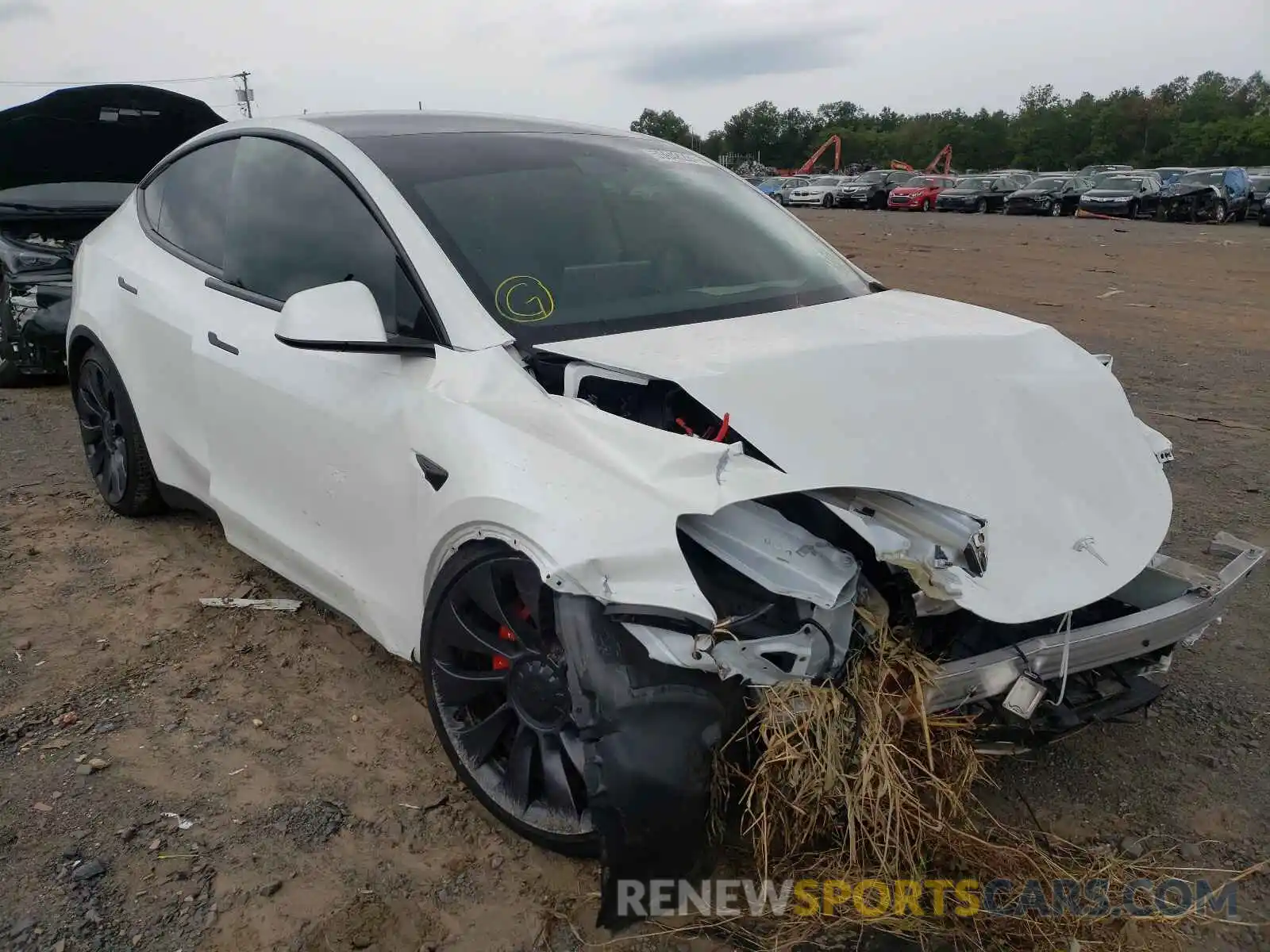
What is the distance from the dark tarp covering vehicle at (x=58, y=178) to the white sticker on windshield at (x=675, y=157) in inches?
158

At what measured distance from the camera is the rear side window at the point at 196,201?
12.1ft

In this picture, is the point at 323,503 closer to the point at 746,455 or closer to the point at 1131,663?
the point at 746,455

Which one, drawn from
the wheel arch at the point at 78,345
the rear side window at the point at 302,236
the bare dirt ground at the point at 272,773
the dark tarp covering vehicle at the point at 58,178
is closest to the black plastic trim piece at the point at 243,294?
the rear side window at the point at 302,236

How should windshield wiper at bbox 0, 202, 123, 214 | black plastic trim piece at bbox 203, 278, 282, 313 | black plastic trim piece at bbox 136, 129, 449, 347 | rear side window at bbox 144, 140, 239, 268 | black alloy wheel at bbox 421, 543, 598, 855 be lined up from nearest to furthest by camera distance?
black alloy wheel at bbox 421, 543, 598, 855, black plastic trim piece at bbox 136, 129, 449, 347, black plastic trim piece at bbox 203, 278, 282, 313, rear side window at bbox 144, 140, 239, 268, windshield wiper at bbox 0, 202, 123, 214

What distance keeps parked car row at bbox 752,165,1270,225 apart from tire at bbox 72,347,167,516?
24.2 m

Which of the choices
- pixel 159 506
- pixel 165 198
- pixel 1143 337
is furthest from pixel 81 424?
pixel 1143 337

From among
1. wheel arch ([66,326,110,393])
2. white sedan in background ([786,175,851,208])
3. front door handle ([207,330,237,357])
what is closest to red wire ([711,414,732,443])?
front door handle ([207,330,237,357])

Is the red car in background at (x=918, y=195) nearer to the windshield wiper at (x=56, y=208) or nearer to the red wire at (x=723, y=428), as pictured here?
the windshield wiper at (x=56, y=208)

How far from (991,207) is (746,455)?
3616 cm

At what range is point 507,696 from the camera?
2447 millimetres

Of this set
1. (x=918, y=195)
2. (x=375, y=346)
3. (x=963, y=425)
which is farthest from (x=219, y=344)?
(x=918, y=195)

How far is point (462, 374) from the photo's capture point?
8.30 feet

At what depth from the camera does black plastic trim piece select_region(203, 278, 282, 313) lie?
321 cm

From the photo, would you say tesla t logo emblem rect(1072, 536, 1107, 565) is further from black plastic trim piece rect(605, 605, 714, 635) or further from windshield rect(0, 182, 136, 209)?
windshield rect(0, 182, 136, 209)
